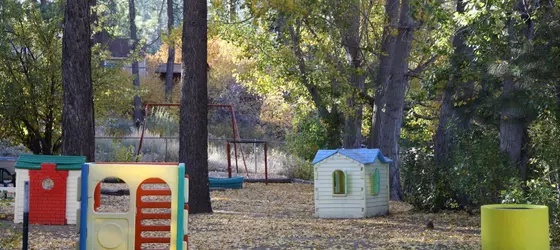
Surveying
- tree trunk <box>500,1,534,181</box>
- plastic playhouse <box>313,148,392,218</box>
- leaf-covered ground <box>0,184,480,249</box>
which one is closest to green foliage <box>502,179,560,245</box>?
leaf-covered ground <box>0,184,480,249</box>

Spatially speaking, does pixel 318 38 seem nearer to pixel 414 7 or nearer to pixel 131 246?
pixel 414 7

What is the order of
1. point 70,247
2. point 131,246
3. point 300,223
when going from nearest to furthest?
point 131,246, point 70,247, point 300,223

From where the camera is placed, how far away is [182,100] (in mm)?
15680

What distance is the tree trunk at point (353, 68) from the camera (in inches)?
757

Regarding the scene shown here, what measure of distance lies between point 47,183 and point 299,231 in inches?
151

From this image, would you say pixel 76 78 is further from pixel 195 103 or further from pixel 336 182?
pixel 336 182

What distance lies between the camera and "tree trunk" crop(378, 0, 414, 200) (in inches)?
740

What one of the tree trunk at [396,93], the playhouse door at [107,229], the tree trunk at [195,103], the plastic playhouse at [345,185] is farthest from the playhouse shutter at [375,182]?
the playhouse door at [107,229]

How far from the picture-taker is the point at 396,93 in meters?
19.4

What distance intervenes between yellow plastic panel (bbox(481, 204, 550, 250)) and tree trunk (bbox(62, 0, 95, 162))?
7.57 meters

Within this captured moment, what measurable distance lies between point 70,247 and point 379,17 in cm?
1372

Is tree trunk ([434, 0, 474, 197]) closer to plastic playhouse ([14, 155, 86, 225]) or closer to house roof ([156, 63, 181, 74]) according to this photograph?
plastic playhouse ([14, 155, 86, 225])

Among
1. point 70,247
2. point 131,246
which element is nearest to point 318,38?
point 70,247

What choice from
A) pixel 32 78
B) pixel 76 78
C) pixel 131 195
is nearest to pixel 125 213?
pixel 131 195
